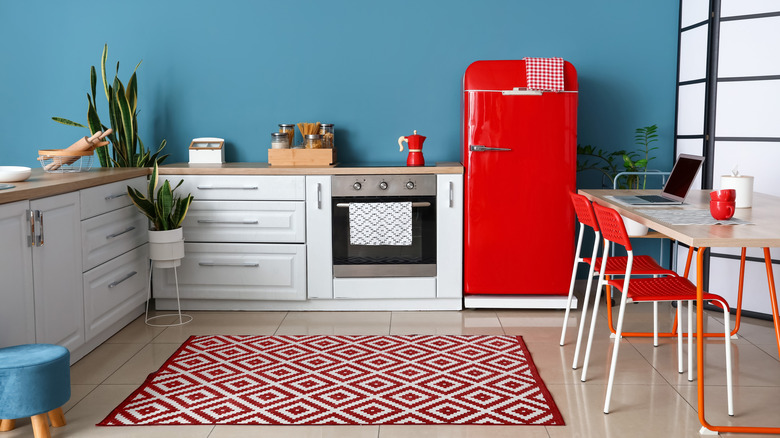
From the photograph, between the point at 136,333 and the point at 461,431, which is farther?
the point at 136,333

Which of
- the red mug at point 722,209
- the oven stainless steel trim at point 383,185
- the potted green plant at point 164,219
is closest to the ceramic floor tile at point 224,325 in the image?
the potted green plant at point 164,219

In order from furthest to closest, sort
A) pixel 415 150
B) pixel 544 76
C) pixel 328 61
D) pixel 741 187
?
pixel 328 61
pixel 415 150
pixel 544 76
pixel 741 187

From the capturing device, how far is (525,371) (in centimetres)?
325

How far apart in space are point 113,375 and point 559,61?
2.86m

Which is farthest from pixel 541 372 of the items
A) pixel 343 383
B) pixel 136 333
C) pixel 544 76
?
pixel 136 333

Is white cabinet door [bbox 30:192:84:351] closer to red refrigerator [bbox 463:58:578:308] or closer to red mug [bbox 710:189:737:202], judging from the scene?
red refrigerator [bbox 463:58:578:308]

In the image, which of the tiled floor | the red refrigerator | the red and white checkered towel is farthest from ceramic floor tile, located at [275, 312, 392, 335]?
the red and white checkered towel

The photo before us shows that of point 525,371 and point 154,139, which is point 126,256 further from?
point 525,371

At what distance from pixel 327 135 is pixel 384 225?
706mm

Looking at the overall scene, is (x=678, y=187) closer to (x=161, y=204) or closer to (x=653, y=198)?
(x=653, y=198)

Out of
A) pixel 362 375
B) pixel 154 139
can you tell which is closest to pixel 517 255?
pixel 362 375

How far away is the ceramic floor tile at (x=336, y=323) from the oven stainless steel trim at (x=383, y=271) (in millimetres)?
231

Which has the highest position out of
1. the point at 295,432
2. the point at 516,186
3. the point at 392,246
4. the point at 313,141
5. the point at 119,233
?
the point at 313,141

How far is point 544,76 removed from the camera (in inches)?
162
